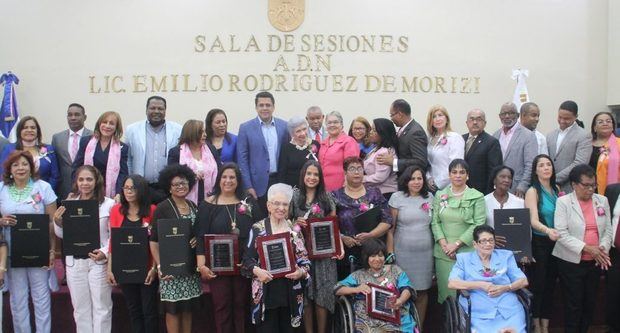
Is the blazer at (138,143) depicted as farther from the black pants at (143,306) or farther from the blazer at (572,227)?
the blazer at (572,227)

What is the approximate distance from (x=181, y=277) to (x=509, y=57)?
658 cm

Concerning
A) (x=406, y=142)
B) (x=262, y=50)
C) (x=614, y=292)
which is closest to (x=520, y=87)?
(x=262, y=50)

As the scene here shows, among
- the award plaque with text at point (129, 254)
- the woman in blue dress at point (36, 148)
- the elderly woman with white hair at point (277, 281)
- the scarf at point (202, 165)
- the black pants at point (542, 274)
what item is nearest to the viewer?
the elderly woman with white hair at point (277, 281)

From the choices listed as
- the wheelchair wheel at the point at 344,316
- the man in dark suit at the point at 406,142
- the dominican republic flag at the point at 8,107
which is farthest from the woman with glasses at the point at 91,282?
the dominican republic flag at the point at 8,107

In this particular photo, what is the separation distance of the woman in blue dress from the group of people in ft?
0.05

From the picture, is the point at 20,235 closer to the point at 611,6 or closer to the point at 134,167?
the point at 134,167

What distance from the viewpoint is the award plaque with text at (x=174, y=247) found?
15.1 feet

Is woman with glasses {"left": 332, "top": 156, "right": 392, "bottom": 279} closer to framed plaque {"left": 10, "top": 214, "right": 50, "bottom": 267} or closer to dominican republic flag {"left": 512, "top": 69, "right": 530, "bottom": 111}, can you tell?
framed plaque {"left": 10, "top": 214, "right": 50, "bottom": 267}

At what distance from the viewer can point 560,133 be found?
249 inches

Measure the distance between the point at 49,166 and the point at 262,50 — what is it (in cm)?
392

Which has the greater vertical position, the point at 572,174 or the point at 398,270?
the point at 572,174

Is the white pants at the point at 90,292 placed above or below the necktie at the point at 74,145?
below

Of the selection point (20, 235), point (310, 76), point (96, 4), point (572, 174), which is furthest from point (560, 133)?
point (96, 4)

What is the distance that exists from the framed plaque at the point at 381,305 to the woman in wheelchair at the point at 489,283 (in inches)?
19.2
